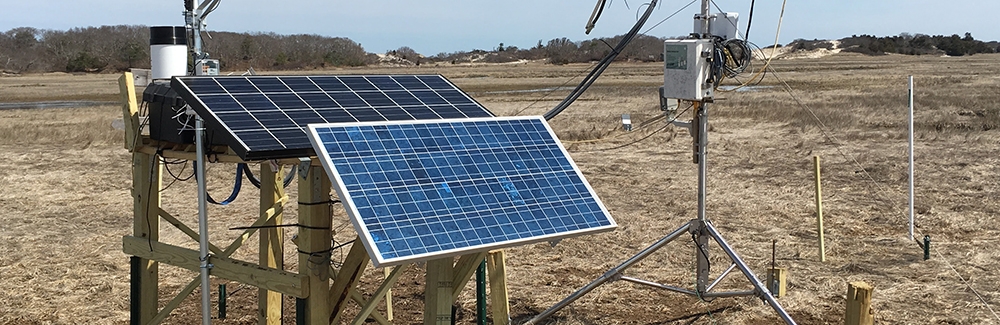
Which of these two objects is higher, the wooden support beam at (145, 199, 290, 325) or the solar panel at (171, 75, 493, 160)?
the solar panel at (171, 75, 493, 160)

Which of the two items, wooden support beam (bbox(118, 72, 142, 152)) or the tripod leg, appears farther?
the tripod leg

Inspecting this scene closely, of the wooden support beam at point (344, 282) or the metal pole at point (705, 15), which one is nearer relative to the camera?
the wooden support beam at point (344, 282)

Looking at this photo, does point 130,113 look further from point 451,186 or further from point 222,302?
point 451,186

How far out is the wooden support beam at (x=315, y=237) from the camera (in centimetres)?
795

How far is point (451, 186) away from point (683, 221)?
989 centimetres

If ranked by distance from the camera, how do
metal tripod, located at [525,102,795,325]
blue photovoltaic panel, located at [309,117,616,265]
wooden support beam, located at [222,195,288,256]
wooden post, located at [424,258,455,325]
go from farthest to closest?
metal tripod, located at [525,102,795,325], wooden support beam, located at [222,195,288,256], wooden post, located at [424,258,455,325], blue photovoltaic panel, located at [309,117,616,265]

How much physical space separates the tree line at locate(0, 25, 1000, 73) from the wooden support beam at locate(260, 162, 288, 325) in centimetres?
7566

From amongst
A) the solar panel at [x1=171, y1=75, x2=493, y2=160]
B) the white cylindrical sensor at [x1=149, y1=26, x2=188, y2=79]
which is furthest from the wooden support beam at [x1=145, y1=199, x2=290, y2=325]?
the white cylindrical sensor at [x1=149, y1=26, x2=188, y2=79]

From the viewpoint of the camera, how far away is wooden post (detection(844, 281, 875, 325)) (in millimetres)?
7902

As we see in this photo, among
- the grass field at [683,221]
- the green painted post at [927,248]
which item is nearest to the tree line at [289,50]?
the grass field at [683,221]

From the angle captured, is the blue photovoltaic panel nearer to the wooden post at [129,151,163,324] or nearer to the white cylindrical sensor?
the white cylindrical sensor

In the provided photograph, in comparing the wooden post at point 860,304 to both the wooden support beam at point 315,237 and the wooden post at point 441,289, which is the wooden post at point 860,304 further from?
the wooden support beam at point 315,237

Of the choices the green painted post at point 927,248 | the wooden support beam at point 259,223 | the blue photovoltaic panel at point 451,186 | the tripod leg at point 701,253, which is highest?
the blue photovoltaic panel at point 451,186

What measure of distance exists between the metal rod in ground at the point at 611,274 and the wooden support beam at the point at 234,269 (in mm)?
3601
